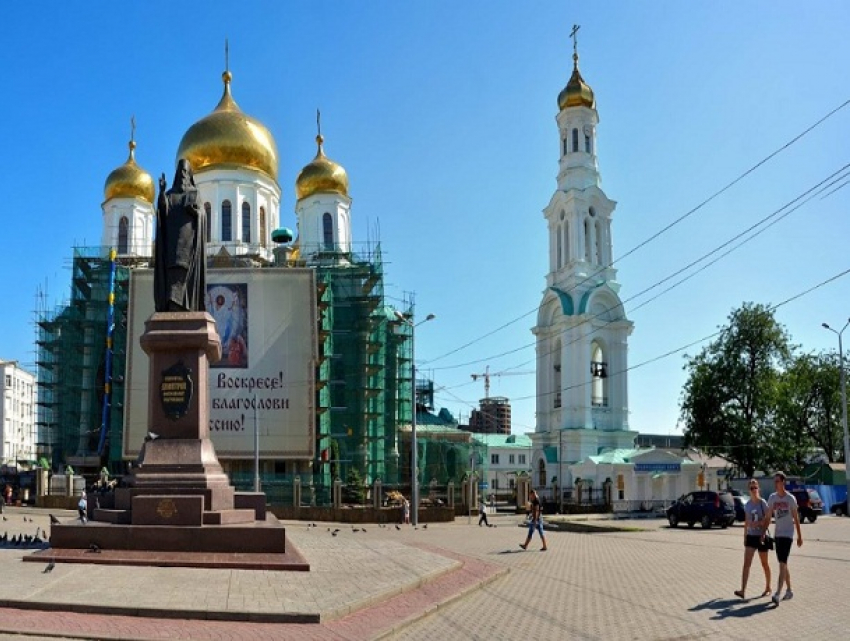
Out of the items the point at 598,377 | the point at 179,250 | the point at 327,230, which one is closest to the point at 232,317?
the point at 327,230

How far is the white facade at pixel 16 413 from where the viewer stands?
280ft

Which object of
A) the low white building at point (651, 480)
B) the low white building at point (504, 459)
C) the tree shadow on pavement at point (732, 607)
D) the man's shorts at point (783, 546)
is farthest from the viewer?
the low white building at point (504, 459)

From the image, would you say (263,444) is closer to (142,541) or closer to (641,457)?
(641,457)

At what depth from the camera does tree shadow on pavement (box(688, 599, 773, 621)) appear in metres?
10.8

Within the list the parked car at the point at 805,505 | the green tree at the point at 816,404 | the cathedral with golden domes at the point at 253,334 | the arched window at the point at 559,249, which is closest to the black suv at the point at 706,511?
the parked car at the point at 805,505

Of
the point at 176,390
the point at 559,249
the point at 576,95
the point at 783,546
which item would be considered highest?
the point at 576,95

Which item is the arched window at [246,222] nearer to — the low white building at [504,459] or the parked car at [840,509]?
the parked car at [840,509]

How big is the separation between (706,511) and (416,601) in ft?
74.4

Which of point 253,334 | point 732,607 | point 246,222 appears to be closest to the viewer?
point 732,607

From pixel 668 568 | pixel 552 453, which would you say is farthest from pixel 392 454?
pixel 668 568

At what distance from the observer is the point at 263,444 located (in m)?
43.8

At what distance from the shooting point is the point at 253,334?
44.8m

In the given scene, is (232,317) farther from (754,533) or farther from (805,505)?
(754,533)

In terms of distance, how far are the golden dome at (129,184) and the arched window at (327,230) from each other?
35.9ft
